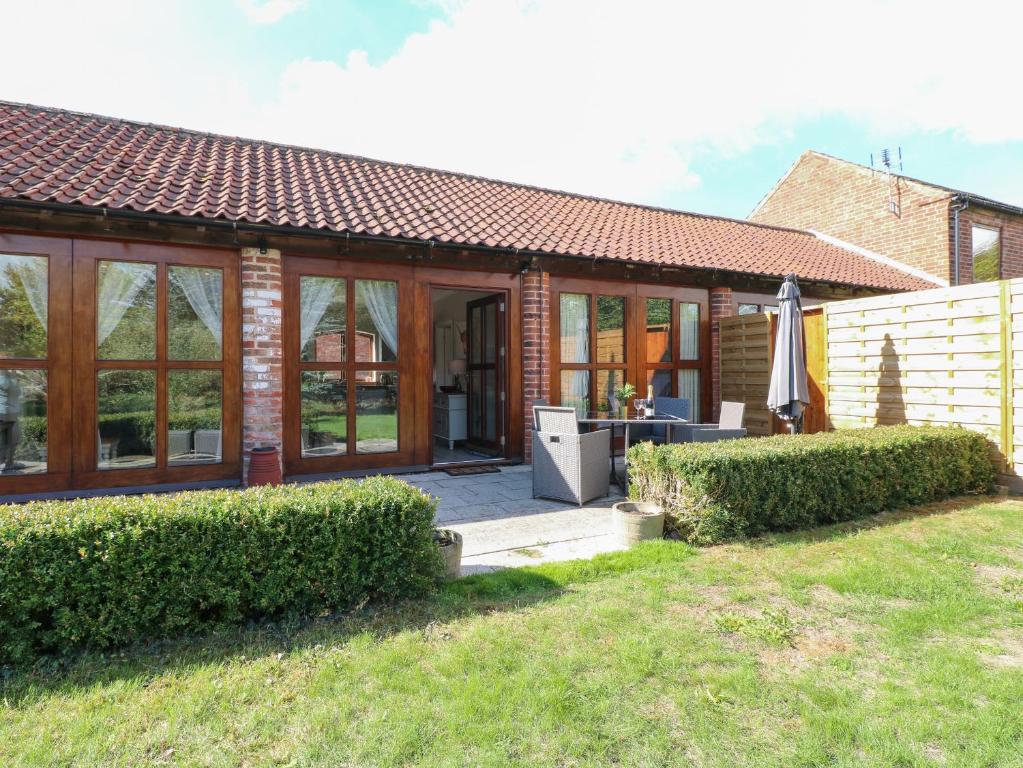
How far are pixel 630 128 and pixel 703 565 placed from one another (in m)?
9.67

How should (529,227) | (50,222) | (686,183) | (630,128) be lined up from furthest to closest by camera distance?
(686,183)
(630,128)
(529,227)
(50,222)

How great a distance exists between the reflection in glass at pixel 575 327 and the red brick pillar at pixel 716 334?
8.54ft

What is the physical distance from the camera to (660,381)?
9.02 m

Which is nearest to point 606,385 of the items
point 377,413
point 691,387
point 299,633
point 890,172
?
point 691,387

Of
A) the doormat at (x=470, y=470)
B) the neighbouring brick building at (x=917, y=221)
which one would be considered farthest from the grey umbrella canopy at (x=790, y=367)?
the neighbouring brick building at (x=917, y=221)

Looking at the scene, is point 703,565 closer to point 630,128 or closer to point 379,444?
point 379,444

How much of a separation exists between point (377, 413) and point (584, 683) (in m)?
5.08

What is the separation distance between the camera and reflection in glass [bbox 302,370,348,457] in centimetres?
655

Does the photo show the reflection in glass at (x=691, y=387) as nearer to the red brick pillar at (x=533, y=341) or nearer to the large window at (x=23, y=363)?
the red brick pillar at (x=533, y=341)

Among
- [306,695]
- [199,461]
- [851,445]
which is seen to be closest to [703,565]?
[851,445]

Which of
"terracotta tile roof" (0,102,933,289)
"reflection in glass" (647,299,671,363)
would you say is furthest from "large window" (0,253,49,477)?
"reflection in glass" (647,299,671,363)

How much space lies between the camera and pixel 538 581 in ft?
11.6

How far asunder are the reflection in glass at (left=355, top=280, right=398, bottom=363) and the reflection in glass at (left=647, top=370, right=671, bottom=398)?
4.25 m

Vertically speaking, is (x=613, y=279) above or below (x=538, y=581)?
above
